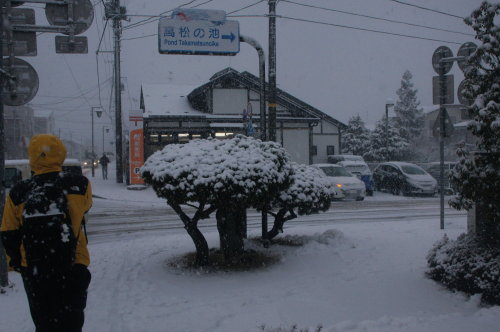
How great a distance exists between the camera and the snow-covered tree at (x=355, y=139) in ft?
150

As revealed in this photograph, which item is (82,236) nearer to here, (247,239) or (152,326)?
(152,326)

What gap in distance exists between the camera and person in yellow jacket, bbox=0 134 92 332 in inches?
123

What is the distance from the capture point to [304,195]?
750cm

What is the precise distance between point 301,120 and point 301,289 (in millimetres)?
23574

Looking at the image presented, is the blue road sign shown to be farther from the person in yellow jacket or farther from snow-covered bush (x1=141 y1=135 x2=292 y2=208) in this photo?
the person in yellow jacket

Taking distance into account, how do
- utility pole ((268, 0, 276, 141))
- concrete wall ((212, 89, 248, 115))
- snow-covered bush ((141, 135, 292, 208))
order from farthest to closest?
concrete wall ((212, 89, 248, 115)) → utility pole ((268, 0, 276, 141)) → snow-covered bush ((141, 135, 292, 208))

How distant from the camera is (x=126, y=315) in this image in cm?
484

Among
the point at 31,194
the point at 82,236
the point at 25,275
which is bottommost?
the point at 25,275

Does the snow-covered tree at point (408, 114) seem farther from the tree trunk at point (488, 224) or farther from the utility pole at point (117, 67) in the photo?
the tree trunk at point (488, 224)

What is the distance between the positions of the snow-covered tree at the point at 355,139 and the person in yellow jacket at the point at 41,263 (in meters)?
43.4

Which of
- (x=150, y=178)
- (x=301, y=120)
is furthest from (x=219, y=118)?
(x=150, y=178)

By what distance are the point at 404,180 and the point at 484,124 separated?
669 inches

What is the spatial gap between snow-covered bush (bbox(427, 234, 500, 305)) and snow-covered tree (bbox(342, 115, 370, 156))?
40070mm

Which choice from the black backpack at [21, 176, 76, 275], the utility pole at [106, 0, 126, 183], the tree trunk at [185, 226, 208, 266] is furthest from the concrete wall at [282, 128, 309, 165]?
the black backpack at [21, 176, 76, 275]
